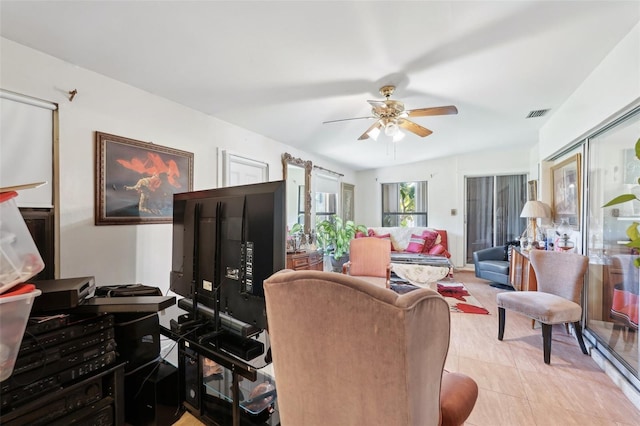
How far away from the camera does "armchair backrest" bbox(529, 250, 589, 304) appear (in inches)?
96.0

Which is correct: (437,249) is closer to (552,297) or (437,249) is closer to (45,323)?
(552,297)

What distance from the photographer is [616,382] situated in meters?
1.99

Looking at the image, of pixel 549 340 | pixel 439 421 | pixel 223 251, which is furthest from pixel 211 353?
pixel 549 340

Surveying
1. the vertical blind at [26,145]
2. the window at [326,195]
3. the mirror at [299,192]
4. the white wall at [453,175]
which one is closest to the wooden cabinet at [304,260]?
the mirror at [299,192]

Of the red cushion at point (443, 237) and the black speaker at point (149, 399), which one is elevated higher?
the red cushion at point (443, 237)

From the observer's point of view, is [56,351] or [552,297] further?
[552,297]

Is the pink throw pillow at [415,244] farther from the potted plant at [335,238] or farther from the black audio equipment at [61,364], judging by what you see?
the black audio equipment at [61,364]

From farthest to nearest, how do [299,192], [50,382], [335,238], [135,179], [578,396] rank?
[335,238] < [299,192] < [135,179] < [578,396] < [50,382]

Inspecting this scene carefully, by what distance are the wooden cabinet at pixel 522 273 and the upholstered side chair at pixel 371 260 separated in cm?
156

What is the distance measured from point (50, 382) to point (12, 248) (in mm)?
553

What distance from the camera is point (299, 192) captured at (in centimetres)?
463

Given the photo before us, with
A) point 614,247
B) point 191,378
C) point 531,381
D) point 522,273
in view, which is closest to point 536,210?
point 522,273

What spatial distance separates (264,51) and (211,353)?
187cm

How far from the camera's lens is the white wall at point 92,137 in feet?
5.70
